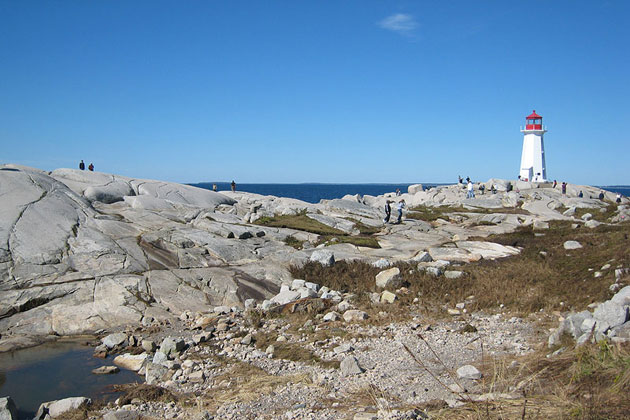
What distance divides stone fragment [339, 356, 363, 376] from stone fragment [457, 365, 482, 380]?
7.36 feet

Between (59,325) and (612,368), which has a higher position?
(612,368)

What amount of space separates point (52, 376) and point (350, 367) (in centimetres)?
786

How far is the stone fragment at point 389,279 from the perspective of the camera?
1786 centimetres

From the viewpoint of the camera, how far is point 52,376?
12.1 meters

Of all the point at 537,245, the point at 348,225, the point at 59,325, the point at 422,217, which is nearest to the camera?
the point at 59,325

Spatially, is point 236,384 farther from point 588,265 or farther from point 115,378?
point 588,265

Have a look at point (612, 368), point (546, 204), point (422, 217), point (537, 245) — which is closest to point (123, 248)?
point (612, 368)

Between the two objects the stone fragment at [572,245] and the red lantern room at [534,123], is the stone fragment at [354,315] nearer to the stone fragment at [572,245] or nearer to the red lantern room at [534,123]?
the stone fragment at [572,245]

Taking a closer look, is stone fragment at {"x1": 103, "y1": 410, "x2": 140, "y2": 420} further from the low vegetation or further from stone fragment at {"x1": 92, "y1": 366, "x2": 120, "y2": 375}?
the low vegetation

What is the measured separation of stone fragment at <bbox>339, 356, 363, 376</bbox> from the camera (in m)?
10.6

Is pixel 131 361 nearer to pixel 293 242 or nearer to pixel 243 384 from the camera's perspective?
pixel 243 384

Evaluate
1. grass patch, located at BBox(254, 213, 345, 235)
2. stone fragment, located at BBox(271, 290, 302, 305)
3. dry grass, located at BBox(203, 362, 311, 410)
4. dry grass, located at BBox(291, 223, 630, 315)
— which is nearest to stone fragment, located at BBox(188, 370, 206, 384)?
dry grass, located at BBox(203, 362, 311, 410)

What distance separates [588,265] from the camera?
1756 cm

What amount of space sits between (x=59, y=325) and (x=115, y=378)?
501 centimetres
